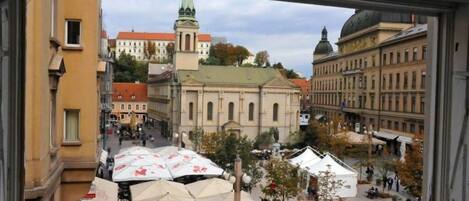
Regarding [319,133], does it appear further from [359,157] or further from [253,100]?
[253,100]

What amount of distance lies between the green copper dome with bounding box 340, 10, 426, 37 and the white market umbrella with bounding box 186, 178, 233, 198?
32981 mm

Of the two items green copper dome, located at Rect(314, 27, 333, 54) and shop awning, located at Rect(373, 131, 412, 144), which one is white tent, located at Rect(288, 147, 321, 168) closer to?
shop awning, located at Rect(373, 131, 412, 144)

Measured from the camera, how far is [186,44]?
241ft

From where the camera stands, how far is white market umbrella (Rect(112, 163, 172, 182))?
84.5 ft

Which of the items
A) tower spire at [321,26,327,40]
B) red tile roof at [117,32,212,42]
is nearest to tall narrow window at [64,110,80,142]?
tower spire at [321,26,327,40]

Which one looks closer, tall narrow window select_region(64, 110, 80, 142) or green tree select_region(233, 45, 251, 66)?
tall narrow window select_region(64, 110, 80, 142)

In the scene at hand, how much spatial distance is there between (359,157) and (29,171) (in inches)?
1579

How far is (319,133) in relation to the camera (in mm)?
50312

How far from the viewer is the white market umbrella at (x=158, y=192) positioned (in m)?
19.8

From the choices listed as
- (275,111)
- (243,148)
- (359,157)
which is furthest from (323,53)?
(243,148)

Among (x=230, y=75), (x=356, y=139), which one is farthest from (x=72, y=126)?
(x=230, y=75)

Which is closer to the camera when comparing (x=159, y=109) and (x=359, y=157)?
(x=359, y=157)

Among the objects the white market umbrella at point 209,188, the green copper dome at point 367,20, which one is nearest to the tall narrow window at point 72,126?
the white market umbrella at point 209,188

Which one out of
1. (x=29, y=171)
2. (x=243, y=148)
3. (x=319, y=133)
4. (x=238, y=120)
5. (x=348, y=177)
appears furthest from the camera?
(x=238, y=120)
